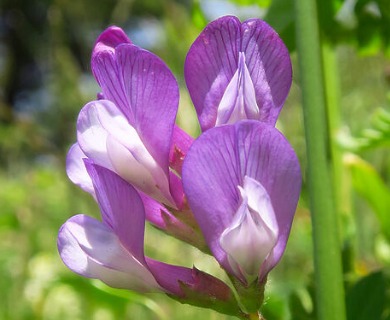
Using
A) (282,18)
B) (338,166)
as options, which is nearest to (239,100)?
(282,18)

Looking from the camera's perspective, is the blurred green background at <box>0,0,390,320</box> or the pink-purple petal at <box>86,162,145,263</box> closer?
the pink-purple petal at <box>86,162,145,263</box>

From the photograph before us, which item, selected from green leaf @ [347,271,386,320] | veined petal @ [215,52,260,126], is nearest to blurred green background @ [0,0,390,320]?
green leaf @ [347,271,386,320]

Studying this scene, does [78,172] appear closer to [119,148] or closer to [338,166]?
[119,148]

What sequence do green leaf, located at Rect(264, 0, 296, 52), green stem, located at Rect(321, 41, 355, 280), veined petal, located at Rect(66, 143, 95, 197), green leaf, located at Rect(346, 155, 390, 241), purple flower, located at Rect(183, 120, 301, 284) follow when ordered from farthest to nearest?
green leaf, located at Rect(346, 155, 390, 241)
green stem, located at Rect(321, 41, 355, 280)
green leaf, located at Rect(264, 0, 296, 52)
veined petal, located at Rect(66, 143, 95, 197)
purple flower, located at Rect(183, 120, 301, 284)

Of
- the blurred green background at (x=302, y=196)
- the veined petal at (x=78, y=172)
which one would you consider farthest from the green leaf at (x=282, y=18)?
the veined petal at (x=78, y=172)

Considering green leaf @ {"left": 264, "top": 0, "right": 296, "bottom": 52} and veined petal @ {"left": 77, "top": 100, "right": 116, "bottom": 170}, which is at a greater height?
green leaf @ {"left": 264, "top": 0, "right": 296, "bottom": 52}

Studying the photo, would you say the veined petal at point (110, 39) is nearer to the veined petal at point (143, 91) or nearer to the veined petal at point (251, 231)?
the veined petal at point (143, 91)

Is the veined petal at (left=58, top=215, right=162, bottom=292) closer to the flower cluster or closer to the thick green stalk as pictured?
the flower cluster
